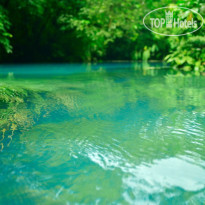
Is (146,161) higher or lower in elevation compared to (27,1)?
lower

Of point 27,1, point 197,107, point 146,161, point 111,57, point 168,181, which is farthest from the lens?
point 111,57

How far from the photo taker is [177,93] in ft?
13.1

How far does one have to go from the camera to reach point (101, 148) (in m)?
1.74

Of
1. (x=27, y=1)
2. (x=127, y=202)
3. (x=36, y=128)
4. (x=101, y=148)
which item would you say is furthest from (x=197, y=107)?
(x=27, y=1)

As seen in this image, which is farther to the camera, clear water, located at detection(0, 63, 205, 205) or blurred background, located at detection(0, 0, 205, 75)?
blurred background, located at detection(0, 0, 205, 75)

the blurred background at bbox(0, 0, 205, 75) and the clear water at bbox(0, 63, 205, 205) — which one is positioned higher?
the blurred background at bbox(0, 0, 205, 75)

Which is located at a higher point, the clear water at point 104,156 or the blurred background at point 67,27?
the blurred background at point 67,27

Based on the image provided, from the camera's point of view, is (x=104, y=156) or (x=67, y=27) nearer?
(x=104, y=156)

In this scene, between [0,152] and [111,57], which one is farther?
[111,57]

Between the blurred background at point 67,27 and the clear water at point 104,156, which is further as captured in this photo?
the blurred background at point 67,27

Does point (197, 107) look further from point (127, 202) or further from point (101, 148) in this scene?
point (127, 202)

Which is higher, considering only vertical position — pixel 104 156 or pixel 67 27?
pixel 67 27

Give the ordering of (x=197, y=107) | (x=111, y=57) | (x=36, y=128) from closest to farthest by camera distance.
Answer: (x=36, y=128)
(x=197, y=107)
(x=111, y=57)

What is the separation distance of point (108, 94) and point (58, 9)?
12.8 meters
